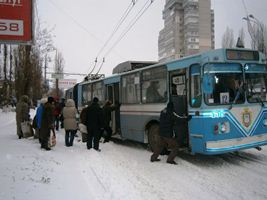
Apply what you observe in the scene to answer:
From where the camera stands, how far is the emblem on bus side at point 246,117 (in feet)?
31.7

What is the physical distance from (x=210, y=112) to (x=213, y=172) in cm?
143

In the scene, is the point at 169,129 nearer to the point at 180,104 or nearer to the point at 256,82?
the point at 180,104

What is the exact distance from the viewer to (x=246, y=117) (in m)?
9.74

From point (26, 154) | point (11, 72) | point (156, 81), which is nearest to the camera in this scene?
point (26, 154)

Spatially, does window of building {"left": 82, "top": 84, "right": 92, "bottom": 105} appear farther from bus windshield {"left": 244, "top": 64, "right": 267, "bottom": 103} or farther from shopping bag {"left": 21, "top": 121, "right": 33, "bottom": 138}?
bus windshield {"left": 244, "top": 64, "right": 267, "bottom": 103}

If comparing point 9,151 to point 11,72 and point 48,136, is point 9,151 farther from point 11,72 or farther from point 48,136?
point 11,72

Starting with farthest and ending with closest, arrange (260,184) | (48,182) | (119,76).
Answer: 1. (119,76)
2. (260,184)
3. (48,182)

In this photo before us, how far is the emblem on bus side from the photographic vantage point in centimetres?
967

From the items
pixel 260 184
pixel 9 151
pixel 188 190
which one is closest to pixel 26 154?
pixel 9 151

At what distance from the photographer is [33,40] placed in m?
7.07

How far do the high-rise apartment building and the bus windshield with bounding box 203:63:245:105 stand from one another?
186ft

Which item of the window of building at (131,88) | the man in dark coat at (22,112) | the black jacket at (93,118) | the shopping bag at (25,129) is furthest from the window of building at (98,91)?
the black jacket at (93,118)

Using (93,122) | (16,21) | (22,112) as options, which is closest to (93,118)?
(93,122)

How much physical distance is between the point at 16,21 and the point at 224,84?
519 centimetres
